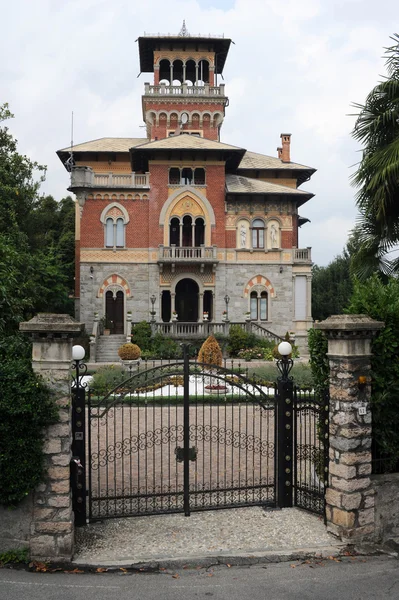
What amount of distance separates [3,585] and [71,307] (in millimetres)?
31827

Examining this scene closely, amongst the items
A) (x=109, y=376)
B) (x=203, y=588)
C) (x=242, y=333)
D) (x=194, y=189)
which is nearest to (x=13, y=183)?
(x=109, y=376)

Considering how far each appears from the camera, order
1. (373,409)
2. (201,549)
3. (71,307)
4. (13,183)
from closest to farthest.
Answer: (201,549)
(373,409)
(13,183)
(71,307)

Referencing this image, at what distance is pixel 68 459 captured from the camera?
23.2ft

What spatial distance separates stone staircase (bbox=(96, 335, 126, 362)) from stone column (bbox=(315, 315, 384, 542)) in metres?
21.4

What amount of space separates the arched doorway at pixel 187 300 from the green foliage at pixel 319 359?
24430 mm

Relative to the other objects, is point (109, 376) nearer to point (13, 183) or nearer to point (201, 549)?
point (13, 183)

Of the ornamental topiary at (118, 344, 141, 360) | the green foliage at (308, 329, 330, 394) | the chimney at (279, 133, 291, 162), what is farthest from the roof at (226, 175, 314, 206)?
the green foliage at (308, 329, 330, 394)

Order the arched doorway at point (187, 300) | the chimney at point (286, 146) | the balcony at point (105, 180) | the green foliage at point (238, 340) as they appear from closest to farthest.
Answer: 1. the green foliage at point (238, 340)
2. the balcony at point (105, 180)
3. the arched doorway at point (187, 300)
4. the chimney at point (286, 146)

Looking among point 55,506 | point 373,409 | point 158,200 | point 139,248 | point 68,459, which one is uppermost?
point 158,200

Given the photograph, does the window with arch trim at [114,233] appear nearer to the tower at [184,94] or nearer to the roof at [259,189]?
the roof at [259,189]

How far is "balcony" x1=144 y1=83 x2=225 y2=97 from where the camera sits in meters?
37.5

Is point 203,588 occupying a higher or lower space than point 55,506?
lower

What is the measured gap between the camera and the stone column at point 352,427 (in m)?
7.54

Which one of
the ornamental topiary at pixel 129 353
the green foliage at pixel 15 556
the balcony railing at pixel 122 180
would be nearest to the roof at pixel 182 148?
the balcony railing at pixel 122 180
